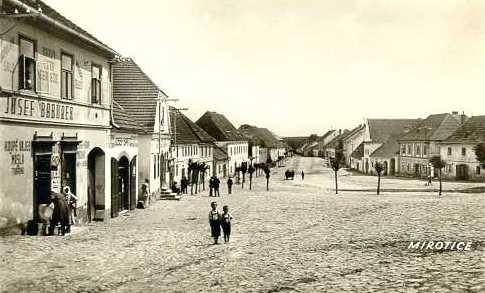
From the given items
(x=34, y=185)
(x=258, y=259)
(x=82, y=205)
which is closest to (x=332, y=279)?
(x=258, y=259)

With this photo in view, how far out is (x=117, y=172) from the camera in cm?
2375

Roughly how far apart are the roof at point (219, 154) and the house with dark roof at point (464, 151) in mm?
25502

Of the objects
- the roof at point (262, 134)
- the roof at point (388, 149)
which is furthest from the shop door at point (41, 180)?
the roof at point (262, 134)

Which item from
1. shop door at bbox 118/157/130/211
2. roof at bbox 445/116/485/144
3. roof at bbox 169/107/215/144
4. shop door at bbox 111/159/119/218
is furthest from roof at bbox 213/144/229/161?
shop door at bbox 111/159/119/218

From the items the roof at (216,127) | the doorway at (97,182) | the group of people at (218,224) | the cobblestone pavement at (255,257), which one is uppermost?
the roof at (216,127)

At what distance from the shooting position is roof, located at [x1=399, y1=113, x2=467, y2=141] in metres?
64.2

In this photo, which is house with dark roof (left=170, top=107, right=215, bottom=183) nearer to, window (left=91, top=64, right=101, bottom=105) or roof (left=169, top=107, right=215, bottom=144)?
roof (left=169, top=107, right=215, bottom=144)

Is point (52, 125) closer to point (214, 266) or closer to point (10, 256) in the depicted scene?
point (10, 256)

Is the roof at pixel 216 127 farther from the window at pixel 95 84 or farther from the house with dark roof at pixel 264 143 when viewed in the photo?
the window at pixel 95 84

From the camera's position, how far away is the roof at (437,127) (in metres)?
64.2

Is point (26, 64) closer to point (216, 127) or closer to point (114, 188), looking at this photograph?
point (114, 188)

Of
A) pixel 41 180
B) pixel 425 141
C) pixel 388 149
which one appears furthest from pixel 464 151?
pixel 41 180

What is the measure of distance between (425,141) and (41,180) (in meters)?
55.6

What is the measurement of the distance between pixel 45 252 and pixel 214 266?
14.6 feet
